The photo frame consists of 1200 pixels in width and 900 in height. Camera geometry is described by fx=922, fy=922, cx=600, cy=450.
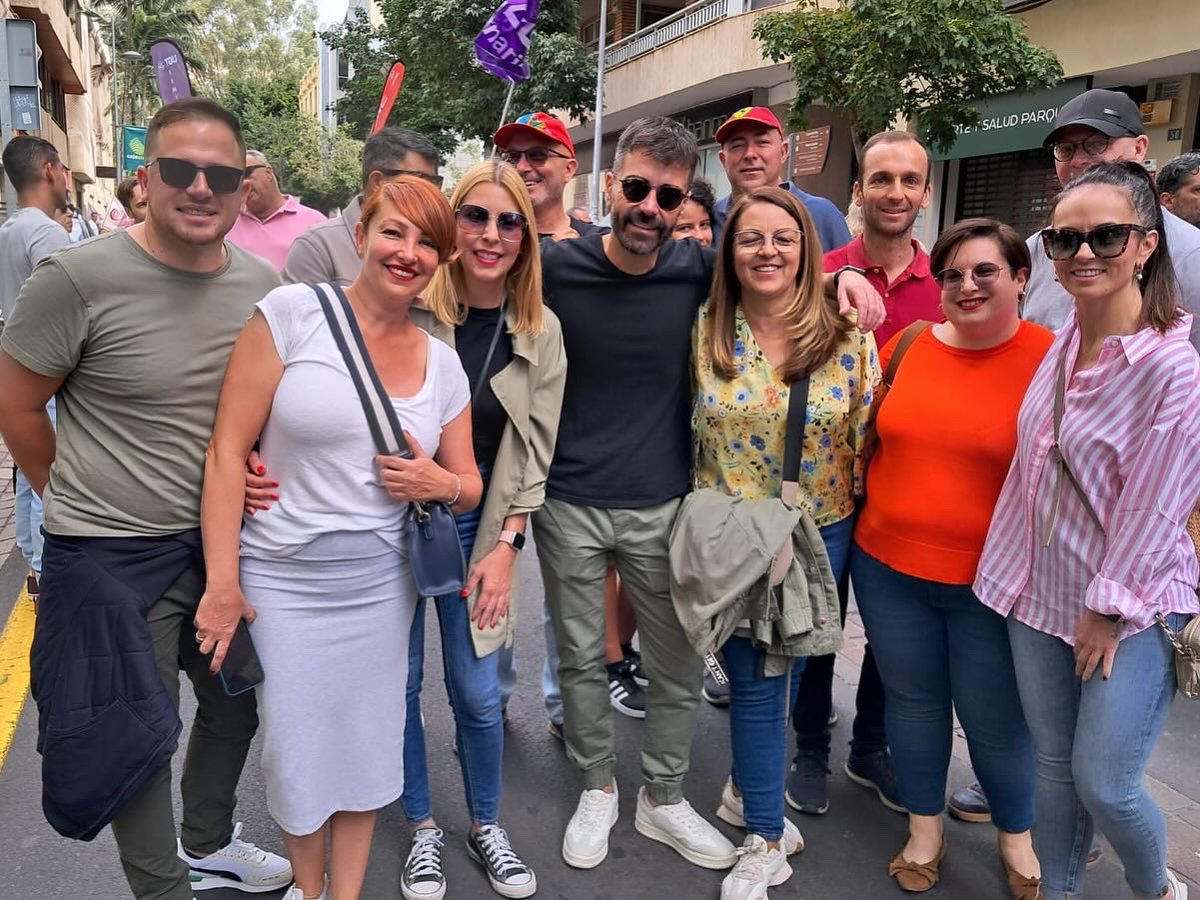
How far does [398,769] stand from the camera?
2439 mm

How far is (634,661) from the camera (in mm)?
4180

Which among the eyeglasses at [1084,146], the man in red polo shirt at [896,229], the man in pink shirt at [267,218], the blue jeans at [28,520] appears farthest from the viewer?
the man in pink shirt at [267,218]

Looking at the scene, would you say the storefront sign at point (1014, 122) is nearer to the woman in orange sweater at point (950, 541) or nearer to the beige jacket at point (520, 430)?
the woman in orange sweater at point (950, 541)

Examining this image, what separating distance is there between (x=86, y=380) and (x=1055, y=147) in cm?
344

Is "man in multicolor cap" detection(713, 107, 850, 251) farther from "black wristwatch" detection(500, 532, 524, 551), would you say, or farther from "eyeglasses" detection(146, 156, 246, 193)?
"eyeglasses" detection(146, 156, 246, 193)

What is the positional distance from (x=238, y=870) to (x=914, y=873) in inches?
78.4

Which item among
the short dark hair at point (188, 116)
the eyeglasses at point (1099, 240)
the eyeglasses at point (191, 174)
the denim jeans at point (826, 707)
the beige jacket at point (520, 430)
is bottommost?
the denim jeans at point (826, 707)

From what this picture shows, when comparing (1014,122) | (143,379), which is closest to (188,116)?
(143,379)

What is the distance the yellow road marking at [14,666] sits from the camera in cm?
362

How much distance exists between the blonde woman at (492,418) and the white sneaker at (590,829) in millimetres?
182

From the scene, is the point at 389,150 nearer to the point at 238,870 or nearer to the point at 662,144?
the point at 662,144

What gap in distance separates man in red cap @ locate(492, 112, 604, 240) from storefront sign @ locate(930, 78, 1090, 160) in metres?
9.93

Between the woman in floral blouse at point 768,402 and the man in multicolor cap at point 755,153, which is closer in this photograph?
the woman in floral blouse at point 768,402

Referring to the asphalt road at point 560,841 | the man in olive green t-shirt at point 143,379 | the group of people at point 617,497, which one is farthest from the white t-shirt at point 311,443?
the asphalt road at point 560,841
